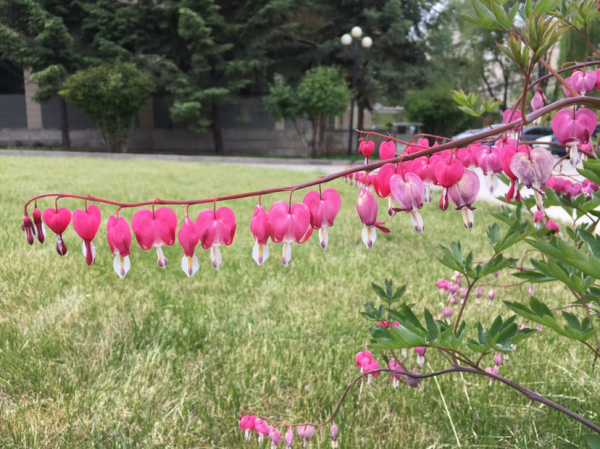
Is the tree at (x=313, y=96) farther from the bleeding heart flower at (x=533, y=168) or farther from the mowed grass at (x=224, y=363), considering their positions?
the bleeding heart flower at (x=533, y=168)

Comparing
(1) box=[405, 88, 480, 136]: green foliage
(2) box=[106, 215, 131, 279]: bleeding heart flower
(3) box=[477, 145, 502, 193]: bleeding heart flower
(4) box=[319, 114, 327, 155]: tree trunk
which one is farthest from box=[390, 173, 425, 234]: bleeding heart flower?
(1) box=[405, 88, 480, 136]: green foliage

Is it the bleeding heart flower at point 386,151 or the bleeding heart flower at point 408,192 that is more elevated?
the bleeding heart flower at point 386,151

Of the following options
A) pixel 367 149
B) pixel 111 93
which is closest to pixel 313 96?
pixel 111 93

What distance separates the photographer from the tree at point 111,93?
15.6 meters

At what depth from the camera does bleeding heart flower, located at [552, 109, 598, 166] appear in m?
0.64

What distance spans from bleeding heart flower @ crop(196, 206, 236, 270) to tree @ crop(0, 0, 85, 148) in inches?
713

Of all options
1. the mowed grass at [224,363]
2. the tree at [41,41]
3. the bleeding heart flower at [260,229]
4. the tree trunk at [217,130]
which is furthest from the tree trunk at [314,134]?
the bleeding heart flower at [260,229]

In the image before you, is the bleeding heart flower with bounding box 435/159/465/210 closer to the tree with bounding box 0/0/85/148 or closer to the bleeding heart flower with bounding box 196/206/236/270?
the bleeding heart flower with bounding box 196/206/236/270

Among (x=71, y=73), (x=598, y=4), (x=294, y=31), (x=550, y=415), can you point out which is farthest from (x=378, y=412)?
(x=71, y=73)

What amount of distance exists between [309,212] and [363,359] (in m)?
0.70

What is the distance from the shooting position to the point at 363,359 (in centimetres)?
123

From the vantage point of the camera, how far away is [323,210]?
654 millimetres

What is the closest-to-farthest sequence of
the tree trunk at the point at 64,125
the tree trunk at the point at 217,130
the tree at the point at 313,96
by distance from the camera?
1. the tree at the point at 313,96
2. the tree trunk at the point at 64,125
3. the tree trunk at the point at 217,130

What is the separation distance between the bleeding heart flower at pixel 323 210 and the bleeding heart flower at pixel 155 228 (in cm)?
21
